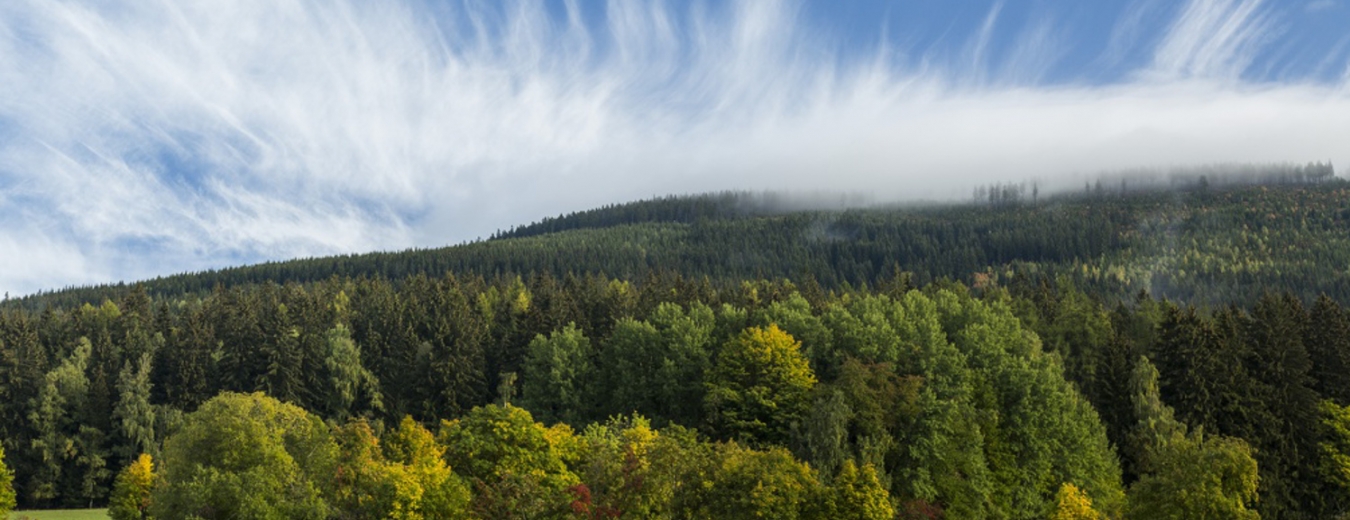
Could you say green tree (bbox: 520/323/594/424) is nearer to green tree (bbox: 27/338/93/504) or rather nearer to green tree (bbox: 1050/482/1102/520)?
green tree (bbox: 1050/482/1102/520)

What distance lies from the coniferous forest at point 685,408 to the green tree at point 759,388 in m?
0.26

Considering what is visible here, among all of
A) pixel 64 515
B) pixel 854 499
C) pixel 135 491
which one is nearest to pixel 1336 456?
pixel 854 499

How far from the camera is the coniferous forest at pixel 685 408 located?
59.3 m

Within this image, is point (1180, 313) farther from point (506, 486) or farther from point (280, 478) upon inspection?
point (280, 478)

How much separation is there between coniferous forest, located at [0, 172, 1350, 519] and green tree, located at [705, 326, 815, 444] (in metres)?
0.26

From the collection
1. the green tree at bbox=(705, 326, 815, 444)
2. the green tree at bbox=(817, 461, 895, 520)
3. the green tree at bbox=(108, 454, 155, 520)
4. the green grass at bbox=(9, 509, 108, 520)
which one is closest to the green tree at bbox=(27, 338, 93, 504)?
the green grass at bbox=(9, 509, 108, 520)

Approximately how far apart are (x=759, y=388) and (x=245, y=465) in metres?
38.9

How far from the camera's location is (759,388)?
85.0 m

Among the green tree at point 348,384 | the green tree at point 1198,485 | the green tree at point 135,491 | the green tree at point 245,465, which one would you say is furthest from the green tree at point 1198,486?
the green tree at point 348,384

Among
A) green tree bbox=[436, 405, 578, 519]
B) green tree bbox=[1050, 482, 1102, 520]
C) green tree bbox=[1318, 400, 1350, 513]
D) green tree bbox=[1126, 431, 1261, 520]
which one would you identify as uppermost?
green tree bbox=[436, 405, 578, 519]

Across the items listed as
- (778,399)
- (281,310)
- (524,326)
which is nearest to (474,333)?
(524,326)

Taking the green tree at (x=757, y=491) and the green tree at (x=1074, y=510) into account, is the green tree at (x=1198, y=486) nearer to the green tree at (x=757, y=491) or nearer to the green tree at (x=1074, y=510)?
the green tree at (x=1074, y=510)

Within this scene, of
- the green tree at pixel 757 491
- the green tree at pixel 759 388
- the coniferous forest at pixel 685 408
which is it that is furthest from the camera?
the green tree at pixel 759 388

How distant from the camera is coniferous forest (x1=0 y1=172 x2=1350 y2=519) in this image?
5934 cm
